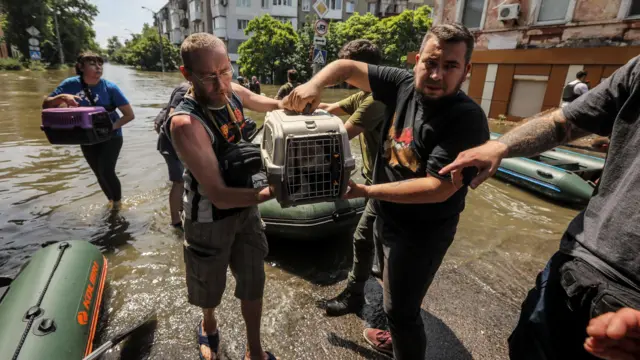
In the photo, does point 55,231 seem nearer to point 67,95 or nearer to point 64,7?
point 67,95

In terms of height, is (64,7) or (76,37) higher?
(64,7)

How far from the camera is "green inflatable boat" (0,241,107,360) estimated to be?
77.2 inches

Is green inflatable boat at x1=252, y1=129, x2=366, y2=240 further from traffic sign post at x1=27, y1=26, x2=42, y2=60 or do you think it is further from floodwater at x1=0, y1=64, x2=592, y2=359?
traffic sign post at x1=27, y1=26, x2=42, y2=60

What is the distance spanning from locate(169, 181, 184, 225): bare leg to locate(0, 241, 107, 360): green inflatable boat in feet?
4.78

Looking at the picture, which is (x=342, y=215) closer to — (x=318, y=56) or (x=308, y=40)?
(x=318, y=56)

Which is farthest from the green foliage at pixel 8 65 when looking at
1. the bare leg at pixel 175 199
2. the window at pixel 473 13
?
the bare leg at pixel 175 199

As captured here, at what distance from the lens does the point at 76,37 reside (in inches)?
1918

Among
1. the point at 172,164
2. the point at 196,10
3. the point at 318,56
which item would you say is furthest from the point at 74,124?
the point at 196,10

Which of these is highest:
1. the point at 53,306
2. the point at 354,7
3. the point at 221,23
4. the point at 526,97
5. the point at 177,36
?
the point at 354,7

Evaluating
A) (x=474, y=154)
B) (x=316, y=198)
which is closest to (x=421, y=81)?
(x=474, y=154)

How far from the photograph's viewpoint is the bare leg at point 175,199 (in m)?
4.34

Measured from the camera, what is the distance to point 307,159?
5.50 feet

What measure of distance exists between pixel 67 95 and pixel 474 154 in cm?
449

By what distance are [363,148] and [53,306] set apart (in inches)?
107
